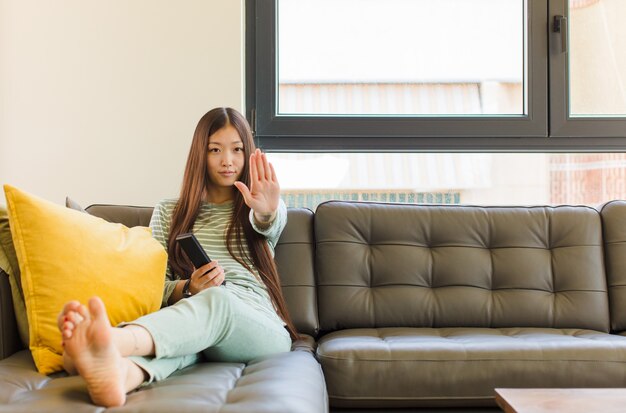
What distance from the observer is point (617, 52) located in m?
3.07

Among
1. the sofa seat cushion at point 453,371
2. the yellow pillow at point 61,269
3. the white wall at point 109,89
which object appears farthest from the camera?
the white wall at point 109,89

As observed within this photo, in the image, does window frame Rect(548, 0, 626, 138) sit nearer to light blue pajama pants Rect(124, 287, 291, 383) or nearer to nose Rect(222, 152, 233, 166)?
nose Rect(222, 152, 233, 166)

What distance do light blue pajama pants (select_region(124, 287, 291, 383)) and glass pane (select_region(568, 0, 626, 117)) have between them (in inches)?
74.0

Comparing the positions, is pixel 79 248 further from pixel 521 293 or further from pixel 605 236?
pixel 605 236

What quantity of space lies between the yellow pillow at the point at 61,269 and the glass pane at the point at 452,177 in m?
1.31

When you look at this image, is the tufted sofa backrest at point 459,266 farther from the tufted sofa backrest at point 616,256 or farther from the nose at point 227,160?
the nose at point 227,160

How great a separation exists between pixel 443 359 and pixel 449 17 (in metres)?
1.70

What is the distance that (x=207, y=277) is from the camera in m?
1.95

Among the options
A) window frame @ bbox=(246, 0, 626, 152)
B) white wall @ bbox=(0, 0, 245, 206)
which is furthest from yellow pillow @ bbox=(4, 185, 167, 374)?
window frame @ bbox=(246, 0, 626, 152)

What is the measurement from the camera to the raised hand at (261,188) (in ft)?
6.91

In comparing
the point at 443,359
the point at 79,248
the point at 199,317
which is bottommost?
the point at 443,359

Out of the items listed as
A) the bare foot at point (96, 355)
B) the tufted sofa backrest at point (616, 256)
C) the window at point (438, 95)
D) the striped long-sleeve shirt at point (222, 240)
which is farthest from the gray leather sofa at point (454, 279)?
the bare foot at point (96, 355)

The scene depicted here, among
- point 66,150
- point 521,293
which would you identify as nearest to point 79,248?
point 66,150

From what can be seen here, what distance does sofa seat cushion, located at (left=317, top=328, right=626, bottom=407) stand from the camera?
192cm
